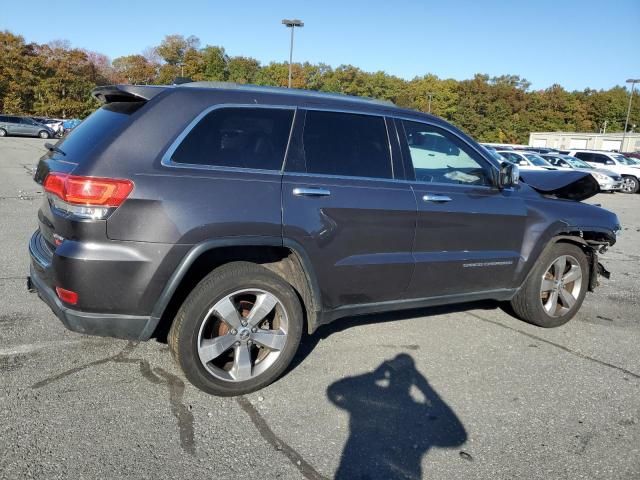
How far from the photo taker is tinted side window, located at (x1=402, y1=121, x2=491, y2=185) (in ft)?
12.6

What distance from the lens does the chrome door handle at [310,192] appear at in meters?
3.21

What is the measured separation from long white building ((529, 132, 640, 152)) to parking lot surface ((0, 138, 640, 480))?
66246 millimetres

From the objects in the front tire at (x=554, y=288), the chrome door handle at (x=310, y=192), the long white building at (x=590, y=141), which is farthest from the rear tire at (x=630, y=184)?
the long white building at (x=590, y=141)

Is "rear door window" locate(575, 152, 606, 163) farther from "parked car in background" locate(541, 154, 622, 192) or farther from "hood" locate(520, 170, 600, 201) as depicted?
"hood" locate(520, 170, 600, 201)

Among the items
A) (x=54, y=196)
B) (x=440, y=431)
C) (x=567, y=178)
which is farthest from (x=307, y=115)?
(x=567, y=178)

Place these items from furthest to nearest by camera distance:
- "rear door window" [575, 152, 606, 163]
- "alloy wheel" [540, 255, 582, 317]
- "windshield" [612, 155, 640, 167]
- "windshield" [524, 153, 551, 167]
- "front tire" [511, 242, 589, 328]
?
"rear door window" [575, 152, 606, 163]
"windshield" [612, 155, 640, 167]
"windshield" [524, 153, 551, 167]
"alloy wheel" [540, 255, 582, 317]
"front tire" [511, 242, 589, 328]

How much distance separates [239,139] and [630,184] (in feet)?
82.5

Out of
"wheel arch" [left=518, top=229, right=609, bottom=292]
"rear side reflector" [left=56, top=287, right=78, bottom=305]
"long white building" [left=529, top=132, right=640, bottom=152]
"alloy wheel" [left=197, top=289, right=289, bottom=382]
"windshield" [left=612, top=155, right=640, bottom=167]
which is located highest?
"long white building" [left=529, top=132, right=640, bottom=152]

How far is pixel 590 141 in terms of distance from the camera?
6794 centimetres

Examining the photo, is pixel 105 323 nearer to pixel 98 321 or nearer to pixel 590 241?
pixel 98 321

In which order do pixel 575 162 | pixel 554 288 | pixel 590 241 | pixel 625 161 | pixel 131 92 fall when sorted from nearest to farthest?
1. pixel 131 92
2. pixel 554 288
3. pixel 590 241
4. pixel 575 162
5. pixel 625 161

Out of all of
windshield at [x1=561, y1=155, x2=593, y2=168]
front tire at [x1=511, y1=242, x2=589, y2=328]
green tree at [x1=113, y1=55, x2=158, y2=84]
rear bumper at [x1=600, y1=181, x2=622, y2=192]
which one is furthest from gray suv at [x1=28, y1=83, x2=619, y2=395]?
green tree at [x1=113, y1=55, x2=158, y2=84]

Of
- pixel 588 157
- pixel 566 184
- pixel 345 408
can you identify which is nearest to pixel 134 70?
pixel 588 157

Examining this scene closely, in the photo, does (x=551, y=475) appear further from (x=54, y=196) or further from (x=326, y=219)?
(x=54, y=196)
